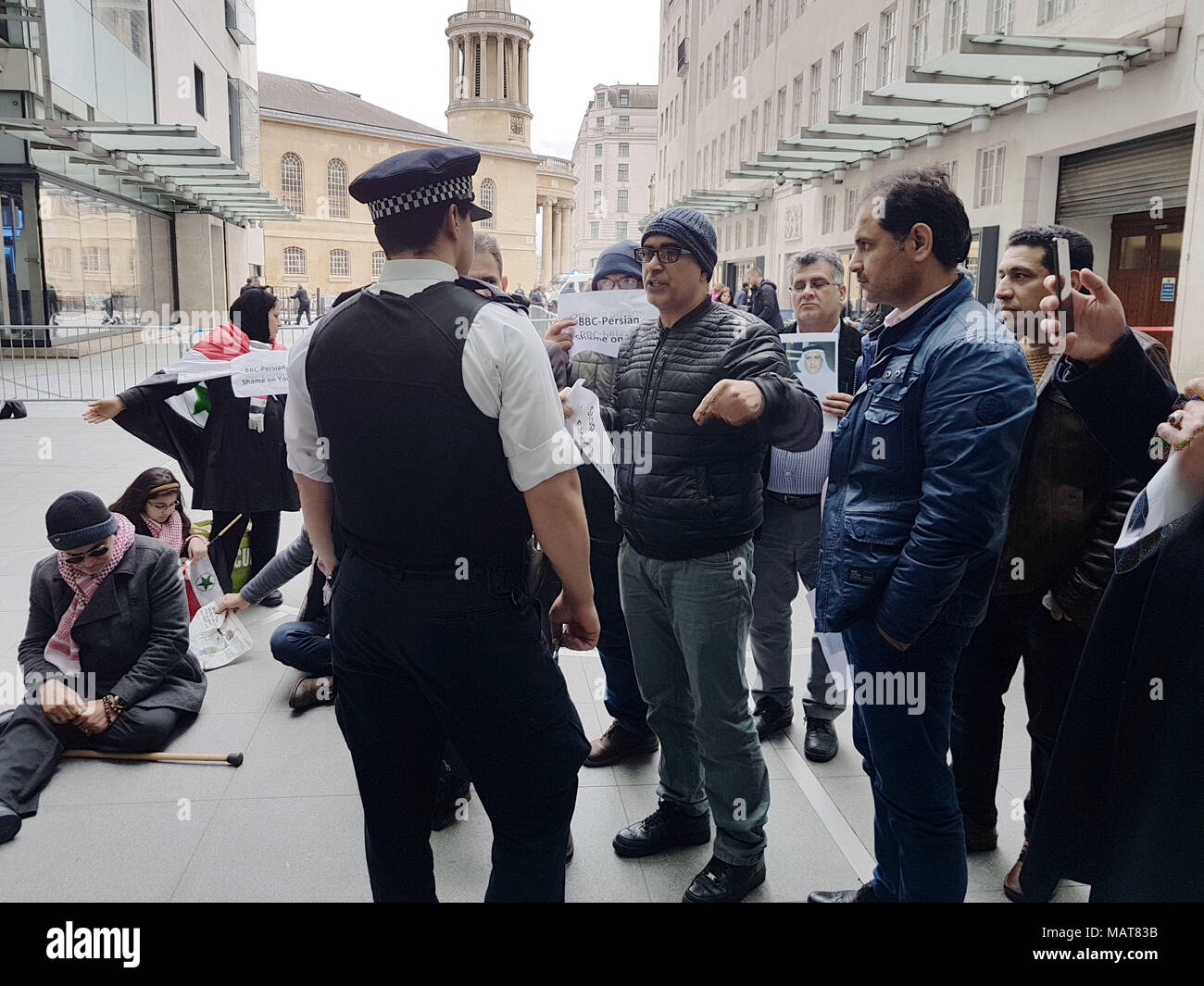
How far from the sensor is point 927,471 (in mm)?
2414

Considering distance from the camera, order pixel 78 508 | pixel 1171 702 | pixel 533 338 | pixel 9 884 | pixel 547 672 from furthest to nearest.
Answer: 1. pixel 78 508
2. pixel 9 884
3. pixel 547 672
4. pixel 533 338
5. pixel 1171 702

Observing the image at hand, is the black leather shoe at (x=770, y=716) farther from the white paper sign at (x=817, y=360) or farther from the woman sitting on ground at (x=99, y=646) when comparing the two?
the woman sitting on ground at (x=99, y=646)

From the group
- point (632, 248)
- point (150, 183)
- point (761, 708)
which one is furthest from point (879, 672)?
point (150, 183)

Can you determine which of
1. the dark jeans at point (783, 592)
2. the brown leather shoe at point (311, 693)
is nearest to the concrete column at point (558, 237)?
the brown leather shoe at point (311, 693)

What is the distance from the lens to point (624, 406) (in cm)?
331

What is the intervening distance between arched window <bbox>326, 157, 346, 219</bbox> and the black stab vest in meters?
73.9

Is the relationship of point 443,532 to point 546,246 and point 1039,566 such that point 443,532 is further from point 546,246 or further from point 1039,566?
point 546,246

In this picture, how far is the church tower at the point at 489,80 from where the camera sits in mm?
81438

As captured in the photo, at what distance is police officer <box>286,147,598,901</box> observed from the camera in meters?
2.16

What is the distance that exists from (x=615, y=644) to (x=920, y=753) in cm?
182

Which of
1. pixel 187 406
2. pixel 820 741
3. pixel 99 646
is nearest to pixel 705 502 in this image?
pixel 820 741

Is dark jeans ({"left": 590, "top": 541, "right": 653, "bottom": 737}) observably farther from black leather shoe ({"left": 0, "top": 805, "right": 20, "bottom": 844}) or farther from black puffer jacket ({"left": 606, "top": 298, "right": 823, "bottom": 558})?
black leather shoe ({"left": 0, "top": 805, "right": 20, "bottom": 844})
